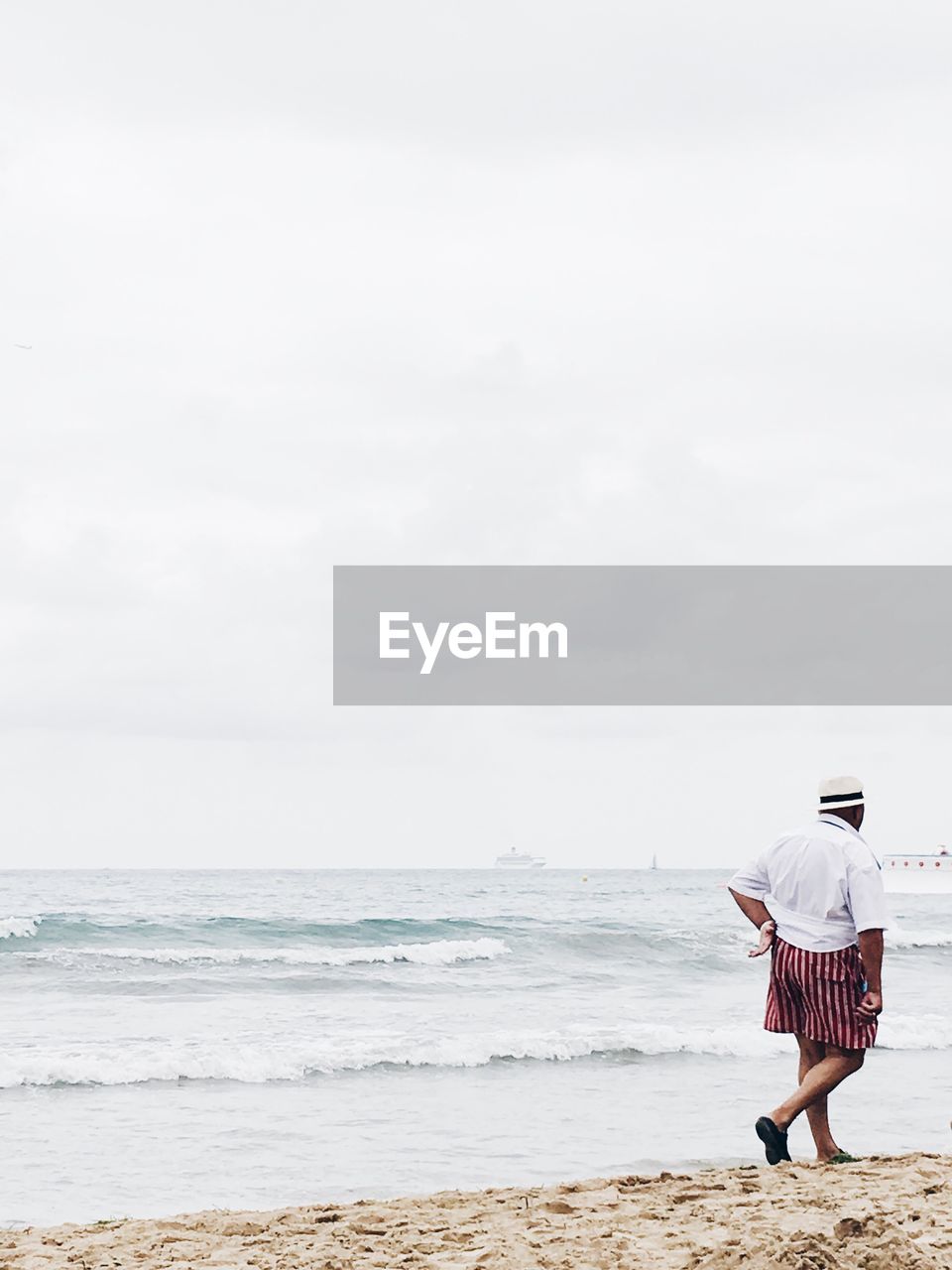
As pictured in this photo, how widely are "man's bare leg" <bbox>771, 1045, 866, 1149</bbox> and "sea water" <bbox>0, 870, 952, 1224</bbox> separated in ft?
5.71

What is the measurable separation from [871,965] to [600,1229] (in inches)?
60.3

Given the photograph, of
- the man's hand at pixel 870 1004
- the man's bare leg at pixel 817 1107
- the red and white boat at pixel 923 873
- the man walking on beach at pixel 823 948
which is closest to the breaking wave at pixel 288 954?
the man's bare leg at pixel 817 1107

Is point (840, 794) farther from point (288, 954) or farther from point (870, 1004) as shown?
point (288, 954)

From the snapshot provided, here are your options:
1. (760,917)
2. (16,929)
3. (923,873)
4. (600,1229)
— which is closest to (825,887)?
(760,917)

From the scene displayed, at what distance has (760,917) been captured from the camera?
5516 millimetres

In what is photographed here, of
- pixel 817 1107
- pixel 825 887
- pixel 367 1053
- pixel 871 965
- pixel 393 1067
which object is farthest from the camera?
pixel 367 1053

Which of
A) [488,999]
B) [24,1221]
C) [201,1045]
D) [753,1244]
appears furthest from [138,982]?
[753,1244]

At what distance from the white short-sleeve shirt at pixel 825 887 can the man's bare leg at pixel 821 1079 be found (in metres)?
0.44

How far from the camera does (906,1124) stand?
792 centimetres

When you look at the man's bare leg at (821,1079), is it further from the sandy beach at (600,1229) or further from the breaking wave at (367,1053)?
the breaking wave at (367,1053)

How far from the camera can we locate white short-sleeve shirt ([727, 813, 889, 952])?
5.20 metres

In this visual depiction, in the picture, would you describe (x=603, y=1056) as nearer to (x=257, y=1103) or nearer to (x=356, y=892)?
(x=257, y=1103)

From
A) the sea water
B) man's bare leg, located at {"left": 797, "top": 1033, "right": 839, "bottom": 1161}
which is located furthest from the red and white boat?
man's bare leg, located at {"left": 797, "top": 1033, "right": 839, "bottom": 1161}

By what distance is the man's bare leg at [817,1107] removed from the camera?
541 centimetres
